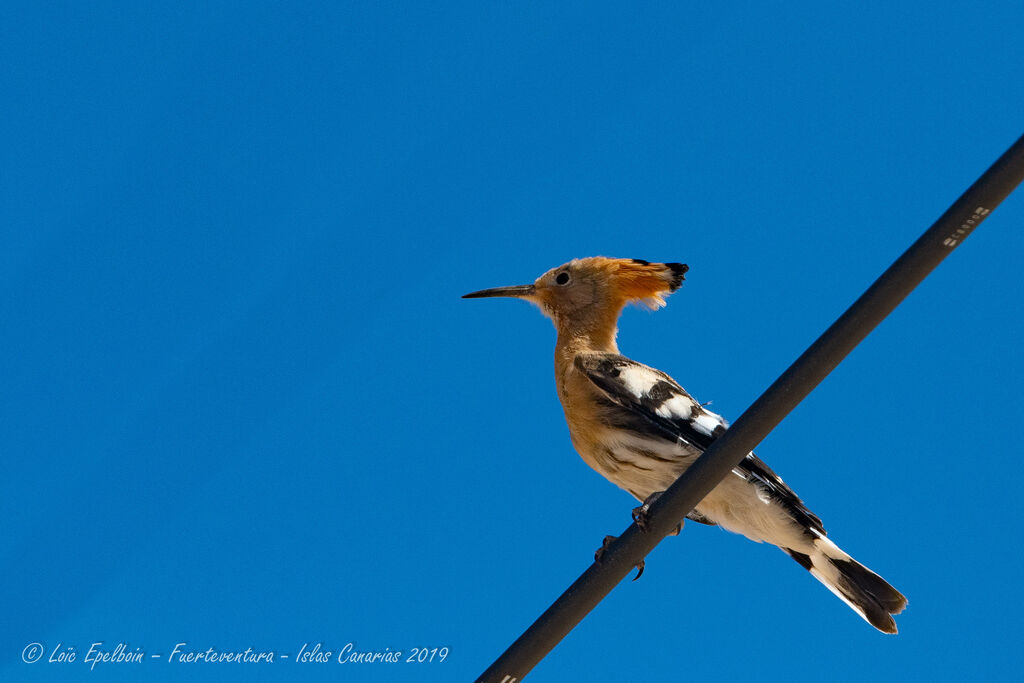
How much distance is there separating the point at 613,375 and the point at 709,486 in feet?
5.34

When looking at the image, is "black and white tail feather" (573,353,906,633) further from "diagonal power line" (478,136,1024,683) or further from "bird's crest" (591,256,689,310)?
"diagonal power line" (478,136,1024,683)

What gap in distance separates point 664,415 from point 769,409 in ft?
4.88

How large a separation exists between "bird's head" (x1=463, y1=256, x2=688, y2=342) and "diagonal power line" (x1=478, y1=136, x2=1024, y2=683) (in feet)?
6.72

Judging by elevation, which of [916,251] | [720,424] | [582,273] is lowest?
[916,251]

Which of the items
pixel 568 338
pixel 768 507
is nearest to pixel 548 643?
pixel 768 507

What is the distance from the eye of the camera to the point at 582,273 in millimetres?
4531

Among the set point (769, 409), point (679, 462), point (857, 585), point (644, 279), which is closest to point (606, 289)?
point (644, 279)

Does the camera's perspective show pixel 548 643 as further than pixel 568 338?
No

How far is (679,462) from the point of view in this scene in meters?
3.42

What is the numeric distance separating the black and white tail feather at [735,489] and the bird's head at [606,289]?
84 centimetres

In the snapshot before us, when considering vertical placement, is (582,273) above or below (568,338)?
above

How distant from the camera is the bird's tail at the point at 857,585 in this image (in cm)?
333

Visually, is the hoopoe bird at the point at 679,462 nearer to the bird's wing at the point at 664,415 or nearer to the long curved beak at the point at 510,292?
the bird's wing at the point at 664,415

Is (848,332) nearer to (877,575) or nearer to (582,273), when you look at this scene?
(877,575)
